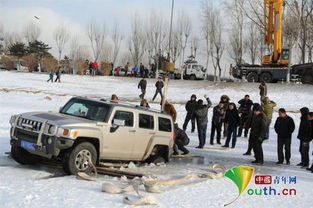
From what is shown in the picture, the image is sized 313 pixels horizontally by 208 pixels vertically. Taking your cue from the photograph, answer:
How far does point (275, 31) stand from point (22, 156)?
Answer: 27.1 metres

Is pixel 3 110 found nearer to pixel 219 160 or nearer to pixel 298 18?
pixel 219 160

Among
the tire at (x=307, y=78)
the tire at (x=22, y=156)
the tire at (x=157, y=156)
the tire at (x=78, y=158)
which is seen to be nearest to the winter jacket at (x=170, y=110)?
the tire at (x=157, y=156)

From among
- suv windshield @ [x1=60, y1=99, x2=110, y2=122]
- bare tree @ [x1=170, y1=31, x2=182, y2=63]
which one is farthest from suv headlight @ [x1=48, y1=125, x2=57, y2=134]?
bare tree @ [x1=170, y1=31, x2=182, y2=63]

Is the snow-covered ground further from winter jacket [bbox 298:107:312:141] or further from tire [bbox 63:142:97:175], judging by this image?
winter jacket [bbox 298:107:312:141]

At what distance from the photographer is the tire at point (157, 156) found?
1105 centimetres

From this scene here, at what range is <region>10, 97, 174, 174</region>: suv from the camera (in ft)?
28.3

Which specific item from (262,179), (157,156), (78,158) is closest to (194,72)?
(157,156)

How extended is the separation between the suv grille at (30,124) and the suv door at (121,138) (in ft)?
5.05

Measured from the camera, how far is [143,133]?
408 inches

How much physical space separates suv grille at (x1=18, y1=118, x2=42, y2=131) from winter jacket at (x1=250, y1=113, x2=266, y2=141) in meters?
6.36

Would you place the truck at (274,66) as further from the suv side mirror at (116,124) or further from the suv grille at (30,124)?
the suv grille at (30,124)

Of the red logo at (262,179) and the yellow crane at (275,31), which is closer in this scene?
the red logo at (262,179)

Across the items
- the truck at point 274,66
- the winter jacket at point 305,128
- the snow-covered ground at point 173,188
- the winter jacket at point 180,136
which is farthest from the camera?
the truck at point 274,66

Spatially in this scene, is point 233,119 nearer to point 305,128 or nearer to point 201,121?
point 201,121
